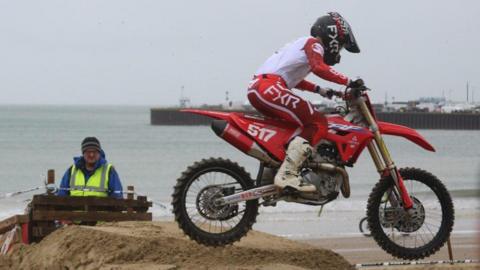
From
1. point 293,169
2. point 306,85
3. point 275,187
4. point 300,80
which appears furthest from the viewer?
point 306,85

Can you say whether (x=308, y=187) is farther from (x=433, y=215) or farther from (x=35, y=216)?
(x=35, y=216)

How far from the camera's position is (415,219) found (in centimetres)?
862

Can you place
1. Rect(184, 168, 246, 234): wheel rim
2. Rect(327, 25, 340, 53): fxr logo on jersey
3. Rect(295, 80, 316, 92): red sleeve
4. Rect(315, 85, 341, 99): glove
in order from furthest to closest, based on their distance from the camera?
Rect(295, 80, 316, 92): red sleeve < Rect(315, 85, 341, 99): glove < Rect(327, 25, 340, 53): fxr logo on jersey < Rect(184, 168, 246, 234): wheel rim

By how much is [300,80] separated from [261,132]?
1.97ft

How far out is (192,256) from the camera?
8.30 m

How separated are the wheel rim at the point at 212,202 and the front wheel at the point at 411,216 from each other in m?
1.25

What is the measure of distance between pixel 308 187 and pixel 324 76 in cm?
95

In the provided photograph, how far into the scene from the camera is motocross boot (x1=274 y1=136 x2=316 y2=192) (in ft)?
26.5

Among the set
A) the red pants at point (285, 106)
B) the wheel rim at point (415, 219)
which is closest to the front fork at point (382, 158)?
the wheel rim at point (415, 219)

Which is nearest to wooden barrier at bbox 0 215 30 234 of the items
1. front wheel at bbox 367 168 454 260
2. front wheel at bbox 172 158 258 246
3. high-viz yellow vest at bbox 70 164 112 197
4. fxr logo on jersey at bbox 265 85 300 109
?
high-viz yellow vest at bbox 70 164 112 197

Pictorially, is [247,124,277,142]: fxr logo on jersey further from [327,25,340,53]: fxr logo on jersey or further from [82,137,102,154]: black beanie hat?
[82,137,102,154]: black beanie hat

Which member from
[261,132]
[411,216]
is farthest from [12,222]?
[411,216]

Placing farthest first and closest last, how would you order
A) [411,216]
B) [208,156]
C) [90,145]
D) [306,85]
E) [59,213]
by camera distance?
[208,156], [90,145], [59,213], [306,85], [411,216]

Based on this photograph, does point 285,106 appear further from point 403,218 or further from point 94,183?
point 94,183
